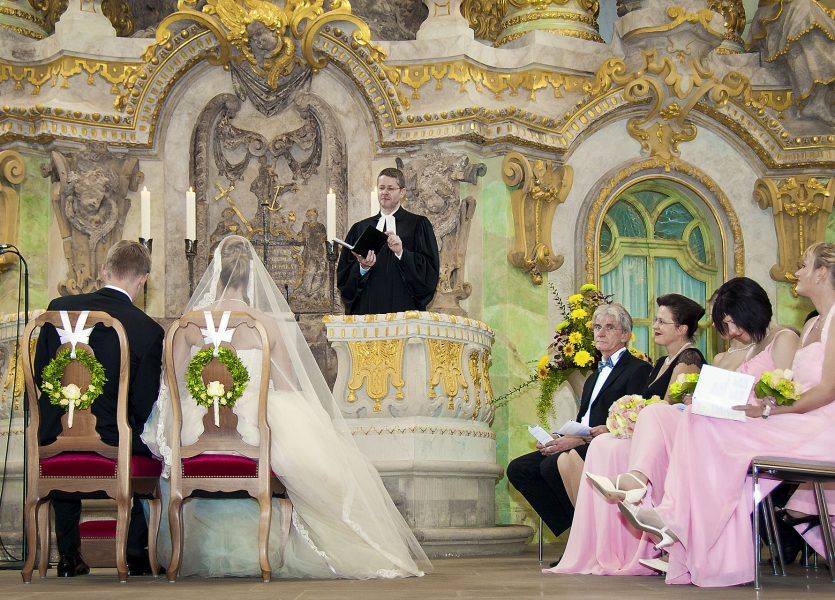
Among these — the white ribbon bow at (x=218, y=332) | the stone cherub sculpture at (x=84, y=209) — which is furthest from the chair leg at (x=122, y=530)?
the stone cherub sculpture at (x=84, y=209)

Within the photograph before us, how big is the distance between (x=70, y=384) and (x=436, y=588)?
2.20 m

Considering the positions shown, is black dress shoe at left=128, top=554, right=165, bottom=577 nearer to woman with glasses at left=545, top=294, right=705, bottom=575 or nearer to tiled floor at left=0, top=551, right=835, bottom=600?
tiled floor at left=0, top=551, right=835, bottom=600

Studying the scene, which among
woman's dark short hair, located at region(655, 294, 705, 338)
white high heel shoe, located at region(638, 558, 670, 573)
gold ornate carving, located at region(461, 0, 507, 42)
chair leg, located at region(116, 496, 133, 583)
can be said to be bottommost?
white high heel shoe, located at region(638, 558, 670, 573)

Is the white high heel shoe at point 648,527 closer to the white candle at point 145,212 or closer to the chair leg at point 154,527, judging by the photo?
the chair leg at point 154,527

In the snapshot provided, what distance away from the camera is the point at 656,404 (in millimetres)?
6348

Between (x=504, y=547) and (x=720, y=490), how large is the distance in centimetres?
311

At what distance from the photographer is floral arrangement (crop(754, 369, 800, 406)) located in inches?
231

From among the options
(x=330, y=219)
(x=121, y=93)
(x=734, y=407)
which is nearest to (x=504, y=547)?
(x=330, y=219)

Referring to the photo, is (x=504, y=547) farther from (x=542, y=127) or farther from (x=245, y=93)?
(x=245, y=93)

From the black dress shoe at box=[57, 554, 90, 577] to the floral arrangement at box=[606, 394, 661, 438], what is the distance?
3.01 metres

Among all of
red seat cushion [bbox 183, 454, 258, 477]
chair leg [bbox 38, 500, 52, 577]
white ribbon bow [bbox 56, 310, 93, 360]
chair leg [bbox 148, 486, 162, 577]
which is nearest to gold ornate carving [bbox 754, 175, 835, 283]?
red seat cushion [bbox 183, 454, 258, 477]

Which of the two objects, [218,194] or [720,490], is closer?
[720,490]

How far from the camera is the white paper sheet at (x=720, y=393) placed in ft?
19.0

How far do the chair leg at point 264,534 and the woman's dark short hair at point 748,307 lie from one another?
2756 millimetres
